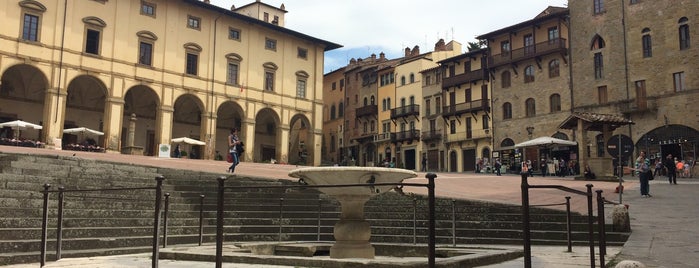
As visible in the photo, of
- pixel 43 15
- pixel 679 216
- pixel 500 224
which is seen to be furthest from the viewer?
pixel 43 15

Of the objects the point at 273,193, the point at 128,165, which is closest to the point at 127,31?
the point at 128,165

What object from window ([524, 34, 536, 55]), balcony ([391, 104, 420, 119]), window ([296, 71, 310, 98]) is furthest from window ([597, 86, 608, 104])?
window ([296, 71, 310, 98])

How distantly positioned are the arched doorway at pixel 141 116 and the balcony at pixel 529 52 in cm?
2993

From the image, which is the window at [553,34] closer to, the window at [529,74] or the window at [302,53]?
the window at [529,74]

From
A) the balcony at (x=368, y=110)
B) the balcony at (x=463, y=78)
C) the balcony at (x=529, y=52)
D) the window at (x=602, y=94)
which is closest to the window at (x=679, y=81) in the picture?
the window at (x=602, y=94)

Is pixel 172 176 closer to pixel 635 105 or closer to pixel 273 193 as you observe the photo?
pixel 273 193

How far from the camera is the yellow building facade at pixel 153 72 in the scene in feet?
109

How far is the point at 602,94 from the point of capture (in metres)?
42.0

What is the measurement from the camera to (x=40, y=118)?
3775 centimetres

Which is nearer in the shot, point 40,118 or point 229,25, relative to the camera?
point 40,118

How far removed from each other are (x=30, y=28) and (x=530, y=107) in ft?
126

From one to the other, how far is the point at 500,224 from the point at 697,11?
34280 mm

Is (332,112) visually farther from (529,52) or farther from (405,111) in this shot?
(529,52)

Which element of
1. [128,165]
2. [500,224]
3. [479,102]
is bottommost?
[500,224]
